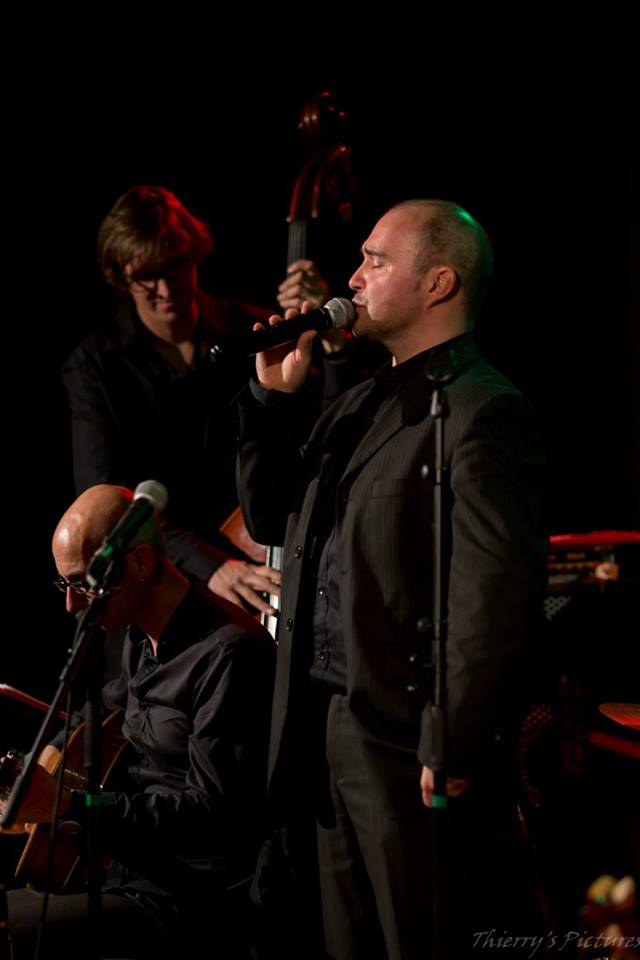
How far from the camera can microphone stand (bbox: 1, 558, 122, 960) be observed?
2004 millimetres

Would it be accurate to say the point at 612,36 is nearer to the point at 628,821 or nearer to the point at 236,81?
the point at 236,81

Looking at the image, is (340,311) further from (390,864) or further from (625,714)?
(390,864)

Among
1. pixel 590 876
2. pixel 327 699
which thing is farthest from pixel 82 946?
pixel 590 876

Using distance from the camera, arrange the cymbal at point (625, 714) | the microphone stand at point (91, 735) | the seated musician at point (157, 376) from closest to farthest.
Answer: the microphone stand at point (91, 735) < the cymbal at point (625, 714) < the seated musician at point (157, 376)

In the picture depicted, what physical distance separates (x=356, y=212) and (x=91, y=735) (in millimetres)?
3031

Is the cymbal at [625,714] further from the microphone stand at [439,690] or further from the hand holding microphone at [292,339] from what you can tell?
the hand holding microphone at [292,339]

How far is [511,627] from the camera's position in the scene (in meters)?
2.20

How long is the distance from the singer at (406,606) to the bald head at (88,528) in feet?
1.37

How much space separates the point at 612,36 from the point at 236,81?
150 centimetres

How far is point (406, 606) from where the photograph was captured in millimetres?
2363

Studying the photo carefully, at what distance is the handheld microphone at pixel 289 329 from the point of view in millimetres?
2523

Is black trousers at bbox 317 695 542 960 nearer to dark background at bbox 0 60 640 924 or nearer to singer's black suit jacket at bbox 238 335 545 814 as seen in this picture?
singer's black suit jacket at bbox 238 335 545 814

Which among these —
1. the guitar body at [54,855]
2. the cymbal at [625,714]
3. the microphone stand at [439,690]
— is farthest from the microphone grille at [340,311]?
the guitar body at [54,855]

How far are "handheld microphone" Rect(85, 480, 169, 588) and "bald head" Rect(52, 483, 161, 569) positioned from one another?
628mm
